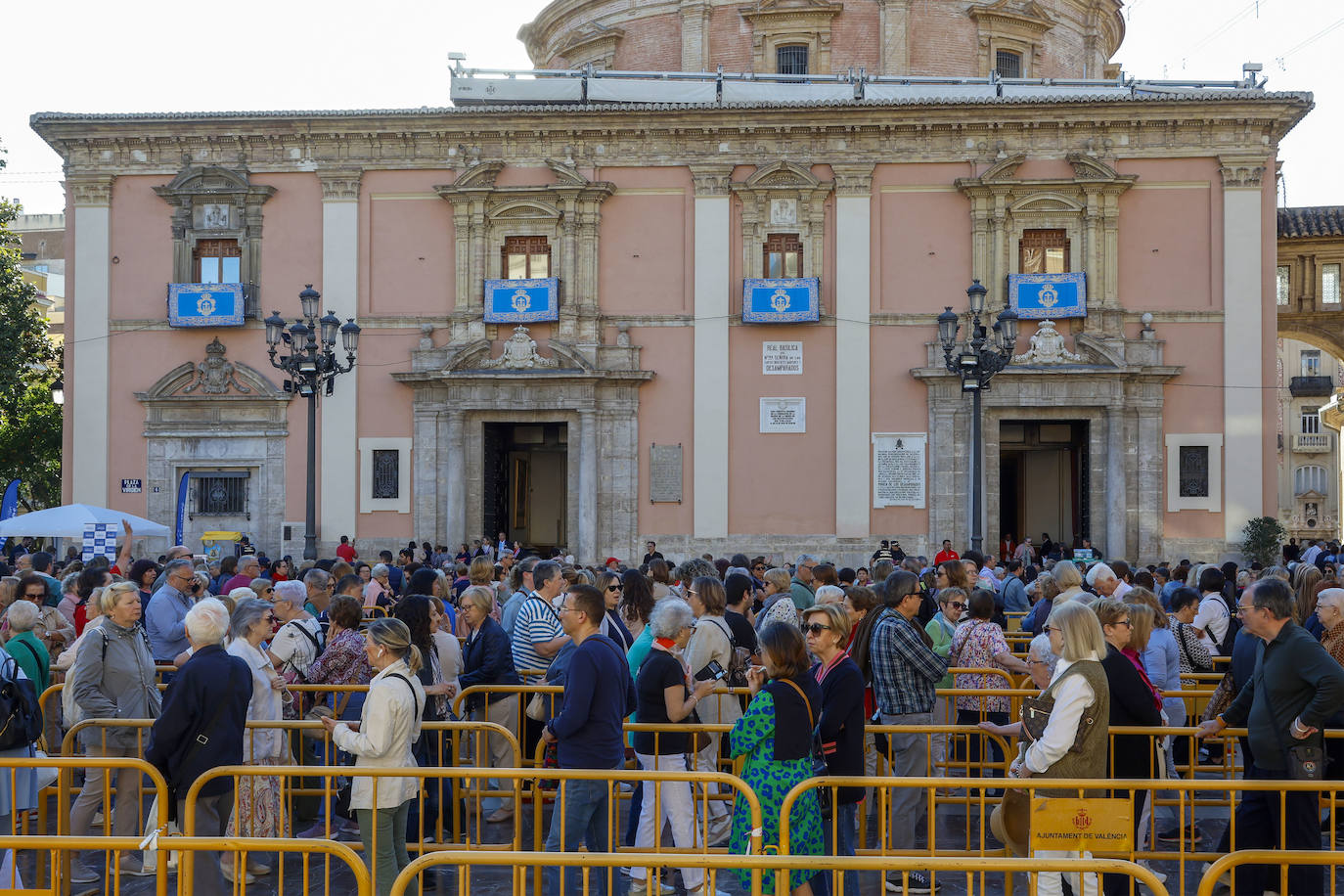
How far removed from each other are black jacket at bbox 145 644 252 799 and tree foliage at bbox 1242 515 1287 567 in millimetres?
21439

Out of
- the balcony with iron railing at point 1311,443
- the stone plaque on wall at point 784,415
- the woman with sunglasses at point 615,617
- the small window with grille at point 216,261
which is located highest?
the small window with grille at point 216,261

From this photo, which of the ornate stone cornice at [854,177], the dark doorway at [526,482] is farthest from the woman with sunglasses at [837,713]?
the ornate stone cornice at [854,177]

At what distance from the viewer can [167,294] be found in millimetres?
25953

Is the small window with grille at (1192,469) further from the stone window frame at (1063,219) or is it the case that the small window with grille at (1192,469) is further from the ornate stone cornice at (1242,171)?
the ornate stone cornice at (1242,171)

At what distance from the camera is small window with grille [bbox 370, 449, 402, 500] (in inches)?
1005

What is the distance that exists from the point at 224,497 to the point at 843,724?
71.6ft

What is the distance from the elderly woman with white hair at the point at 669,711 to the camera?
6.91 m

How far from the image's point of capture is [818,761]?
637cm

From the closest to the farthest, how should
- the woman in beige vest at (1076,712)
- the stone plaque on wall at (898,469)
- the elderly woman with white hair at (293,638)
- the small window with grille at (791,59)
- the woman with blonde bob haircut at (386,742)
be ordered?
the woman in beige vest at (1076,712)
the woman with blonde bob haircut at (386,742)
the elderly woman with white hair at (293,638)
the stone plaque on wall at (898,469)
the small window with grille at (791,59)

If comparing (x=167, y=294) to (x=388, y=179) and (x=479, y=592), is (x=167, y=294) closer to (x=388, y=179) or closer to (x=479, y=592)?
(x=388, y=179)

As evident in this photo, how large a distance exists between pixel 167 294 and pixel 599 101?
9725 millimetres

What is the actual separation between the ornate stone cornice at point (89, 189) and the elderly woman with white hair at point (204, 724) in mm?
22542

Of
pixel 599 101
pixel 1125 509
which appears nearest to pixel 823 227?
pixel 599 101

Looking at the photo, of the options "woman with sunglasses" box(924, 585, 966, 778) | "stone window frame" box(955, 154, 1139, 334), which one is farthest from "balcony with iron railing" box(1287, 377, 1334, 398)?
"woman with sunglasses" box(924, 585, 966, 778)
